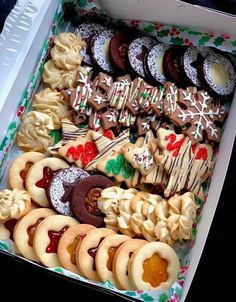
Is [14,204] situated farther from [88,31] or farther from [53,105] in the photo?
[88,31]

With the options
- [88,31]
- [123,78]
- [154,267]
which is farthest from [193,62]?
[154,267]

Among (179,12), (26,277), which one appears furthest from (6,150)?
(179,12)

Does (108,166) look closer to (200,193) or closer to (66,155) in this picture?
(66,155)

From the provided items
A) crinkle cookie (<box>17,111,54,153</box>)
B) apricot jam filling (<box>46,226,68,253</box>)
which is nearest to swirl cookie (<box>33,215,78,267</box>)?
apricot jam filling (<box>46,226,68,253</box>)

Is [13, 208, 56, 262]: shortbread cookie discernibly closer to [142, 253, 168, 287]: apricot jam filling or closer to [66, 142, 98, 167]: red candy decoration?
[66, 142, 98, 167]: red candy decoration

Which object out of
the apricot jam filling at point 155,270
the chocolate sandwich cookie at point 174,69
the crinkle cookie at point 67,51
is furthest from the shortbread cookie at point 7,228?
the chocolate sandwich cookie at point 174,69
